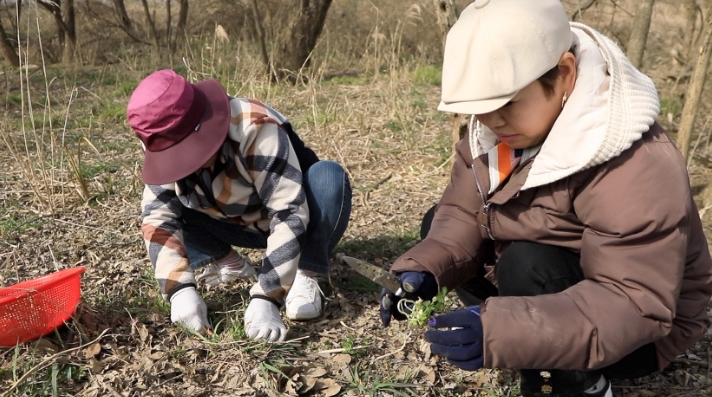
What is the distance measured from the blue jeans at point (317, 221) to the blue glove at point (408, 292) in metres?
0.55

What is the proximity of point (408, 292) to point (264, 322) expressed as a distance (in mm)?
542

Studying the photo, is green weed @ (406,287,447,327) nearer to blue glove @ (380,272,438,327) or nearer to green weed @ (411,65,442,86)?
blue glove @ (380,272,438,327)

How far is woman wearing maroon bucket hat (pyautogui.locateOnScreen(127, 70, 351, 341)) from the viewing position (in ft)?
6.01

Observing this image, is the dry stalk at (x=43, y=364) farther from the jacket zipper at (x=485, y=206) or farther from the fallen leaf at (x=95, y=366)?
the jacket zipper at (x=485, y=206)

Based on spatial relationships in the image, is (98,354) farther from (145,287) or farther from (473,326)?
(473,326)

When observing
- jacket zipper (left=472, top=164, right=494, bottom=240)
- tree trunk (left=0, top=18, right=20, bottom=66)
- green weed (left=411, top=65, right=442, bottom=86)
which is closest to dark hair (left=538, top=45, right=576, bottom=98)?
jacket zipper (left=472, top=164, right=494, bottom=240)

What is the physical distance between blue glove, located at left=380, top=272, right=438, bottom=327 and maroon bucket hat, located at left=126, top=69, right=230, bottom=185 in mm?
665

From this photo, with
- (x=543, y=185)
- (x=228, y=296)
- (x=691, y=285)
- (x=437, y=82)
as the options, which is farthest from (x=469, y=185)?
(x=437, y=82)

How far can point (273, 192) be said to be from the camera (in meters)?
2.08

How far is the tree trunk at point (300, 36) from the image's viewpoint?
662 centimetres

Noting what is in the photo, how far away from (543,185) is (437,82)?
17.0 ft

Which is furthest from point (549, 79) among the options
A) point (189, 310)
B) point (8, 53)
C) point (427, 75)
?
point (8, 53)

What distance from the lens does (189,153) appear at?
184 cm

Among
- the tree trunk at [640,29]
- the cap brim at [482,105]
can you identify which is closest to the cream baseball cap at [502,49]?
the cap brim at [482,105]
